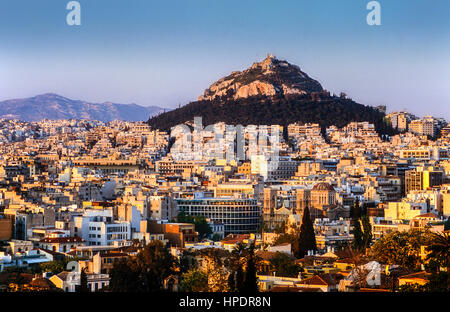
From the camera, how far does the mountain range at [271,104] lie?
250 ft

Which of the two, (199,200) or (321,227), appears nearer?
(321,227)

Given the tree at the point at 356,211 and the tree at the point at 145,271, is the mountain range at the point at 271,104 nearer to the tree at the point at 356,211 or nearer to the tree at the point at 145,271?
the tree at the point at 356,211

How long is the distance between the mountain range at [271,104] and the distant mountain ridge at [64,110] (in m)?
6.53

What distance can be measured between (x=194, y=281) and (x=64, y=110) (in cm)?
7432

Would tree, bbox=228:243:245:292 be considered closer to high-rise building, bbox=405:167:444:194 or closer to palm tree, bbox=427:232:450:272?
palm tree, bbox=427:232:450:272

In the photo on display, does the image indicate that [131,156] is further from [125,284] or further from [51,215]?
[125,284]

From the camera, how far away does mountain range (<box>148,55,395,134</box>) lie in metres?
76.2

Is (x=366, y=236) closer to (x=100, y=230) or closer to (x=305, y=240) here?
(x=305, y=240)

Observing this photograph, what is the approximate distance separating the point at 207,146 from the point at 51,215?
34002 mm

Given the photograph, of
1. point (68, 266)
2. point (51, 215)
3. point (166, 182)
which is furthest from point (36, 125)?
point (68, 266)

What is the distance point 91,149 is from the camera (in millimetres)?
71500

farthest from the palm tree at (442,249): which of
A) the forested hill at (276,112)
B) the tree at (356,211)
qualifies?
the forested hill at (276,112)

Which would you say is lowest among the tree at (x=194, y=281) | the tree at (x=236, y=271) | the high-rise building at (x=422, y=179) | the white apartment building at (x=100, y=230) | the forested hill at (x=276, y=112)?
the tree at (x=194, y=281)
